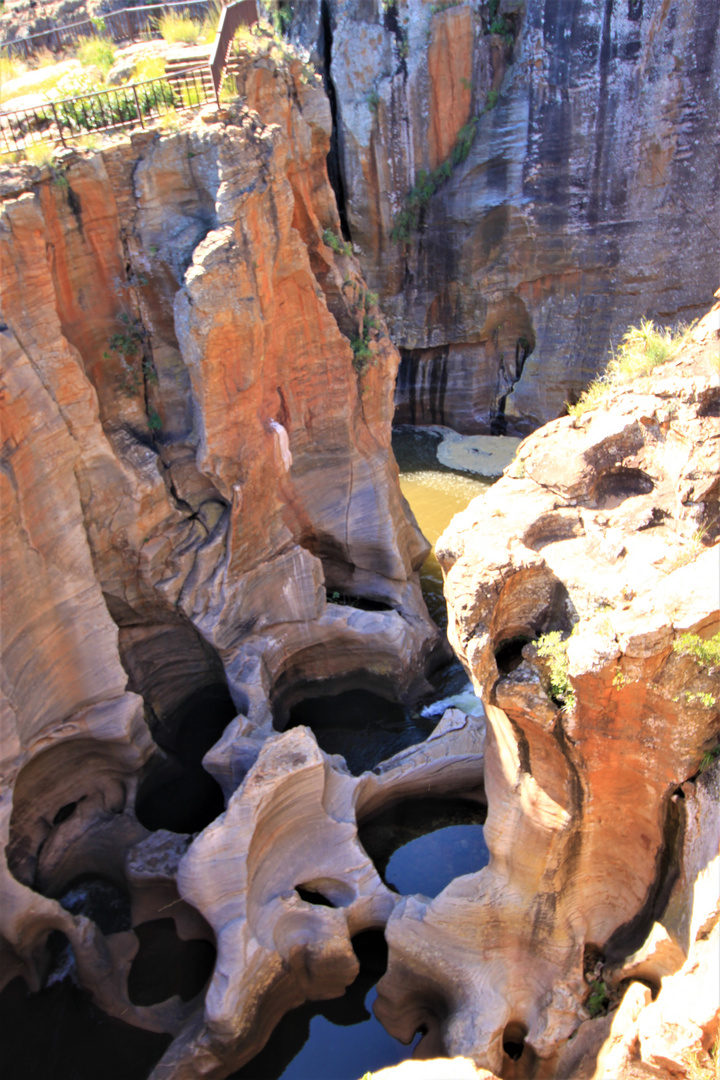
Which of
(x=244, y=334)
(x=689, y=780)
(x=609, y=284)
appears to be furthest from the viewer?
(x=609, y=284)

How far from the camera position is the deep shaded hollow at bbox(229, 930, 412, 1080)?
6.91 m

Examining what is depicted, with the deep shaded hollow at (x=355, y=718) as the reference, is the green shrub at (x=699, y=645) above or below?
above

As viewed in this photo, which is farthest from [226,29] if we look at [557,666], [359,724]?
[359,724]

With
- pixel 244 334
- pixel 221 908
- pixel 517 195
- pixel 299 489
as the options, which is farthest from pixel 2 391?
pixel 517 195

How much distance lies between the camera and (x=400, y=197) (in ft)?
58.2

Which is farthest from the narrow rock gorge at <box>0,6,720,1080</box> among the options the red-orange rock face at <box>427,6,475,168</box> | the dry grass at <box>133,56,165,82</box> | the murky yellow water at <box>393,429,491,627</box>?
the red-orange rock face at <box>427,6,475,168</box>

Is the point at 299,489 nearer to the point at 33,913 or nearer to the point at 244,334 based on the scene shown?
the point at 244,334

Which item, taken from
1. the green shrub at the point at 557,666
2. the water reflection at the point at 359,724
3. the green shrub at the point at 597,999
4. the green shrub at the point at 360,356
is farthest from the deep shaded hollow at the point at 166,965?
the green shrub at the point at 360,356

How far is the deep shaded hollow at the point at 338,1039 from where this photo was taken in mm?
6910

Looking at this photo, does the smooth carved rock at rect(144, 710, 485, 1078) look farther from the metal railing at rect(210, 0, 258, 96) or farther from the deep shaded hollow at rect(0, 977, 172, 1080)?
the metal railing at rect(210, 0, 258, 96)

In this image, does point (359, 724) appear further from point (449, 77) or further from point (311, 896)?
point (449, 77)

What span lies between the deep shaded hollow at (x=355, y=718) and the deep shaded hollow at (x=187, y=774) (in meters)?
0.90

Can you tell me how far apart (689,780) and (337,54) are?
17493 mm

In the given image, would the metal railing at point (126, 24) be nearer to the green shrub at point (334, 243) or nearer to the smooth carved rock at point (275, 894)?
the green shrub at point (334, 243)
